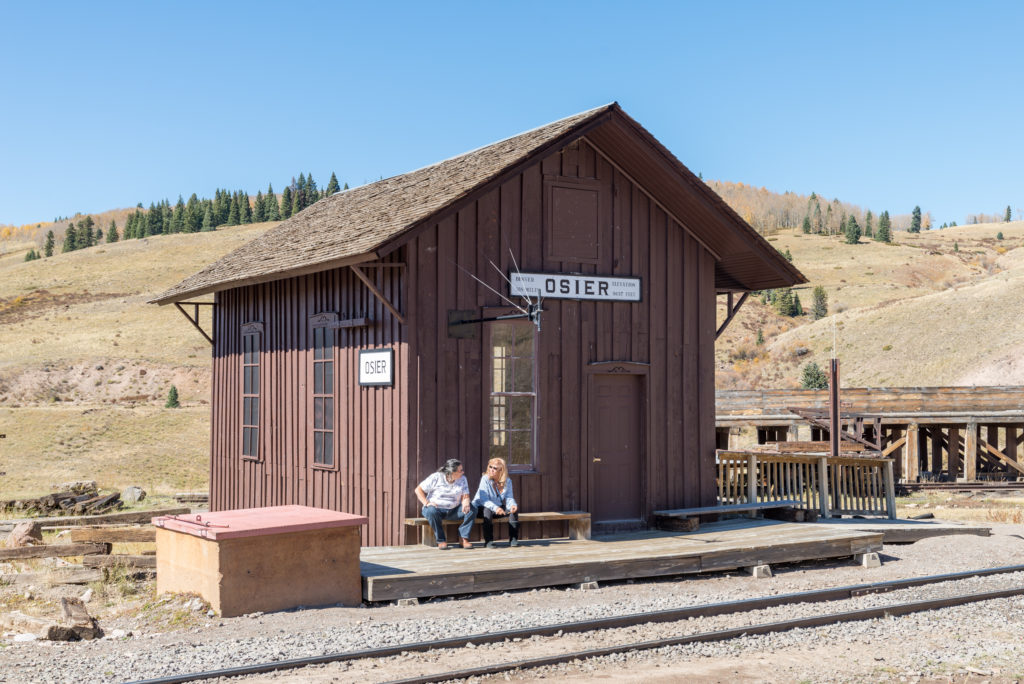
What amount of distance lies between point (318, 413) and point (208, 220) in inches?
5603

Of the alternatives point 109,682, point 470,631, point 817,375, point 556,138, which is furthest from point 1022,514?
point 817,375

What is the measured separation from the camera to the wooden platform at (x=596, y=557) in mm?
11172

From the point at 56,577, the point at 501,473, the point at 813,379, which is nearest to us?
the point at 56,577

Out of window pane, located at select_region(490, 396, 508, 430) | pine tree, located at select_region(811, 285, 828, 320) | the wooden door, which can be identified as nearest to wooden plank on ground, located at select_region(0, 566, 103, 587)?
window pane, located at select_region(490, 396, 508, 430)

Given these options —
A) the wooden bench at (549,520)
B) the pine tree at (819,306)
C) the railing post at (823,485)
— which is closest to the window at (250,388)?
the wooden bench at (549,520)

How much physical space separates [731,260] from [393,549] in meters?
7.04

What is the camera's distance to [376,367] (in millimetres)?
13930

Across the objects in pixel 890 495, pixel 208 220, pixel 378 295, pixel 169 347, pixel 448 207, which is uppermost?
pixel 208 220

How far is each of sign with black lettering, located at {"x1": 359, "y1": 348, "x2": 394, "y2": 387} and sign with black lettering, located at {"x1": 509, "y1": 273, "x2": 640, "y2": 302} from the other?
190 cm

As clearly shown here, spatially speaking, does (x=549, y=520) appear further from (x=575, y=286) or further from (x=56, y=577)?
(x=56, y=577)

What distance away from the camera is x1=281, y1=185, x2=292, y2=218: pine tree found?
156875 mm

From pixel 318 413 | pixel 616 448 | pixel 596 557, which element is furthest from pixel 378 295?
pixel 616 448

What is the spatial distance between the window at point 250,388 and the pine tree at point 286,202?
463 feet

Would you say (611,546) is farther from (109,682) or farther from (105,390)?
(105,390)
